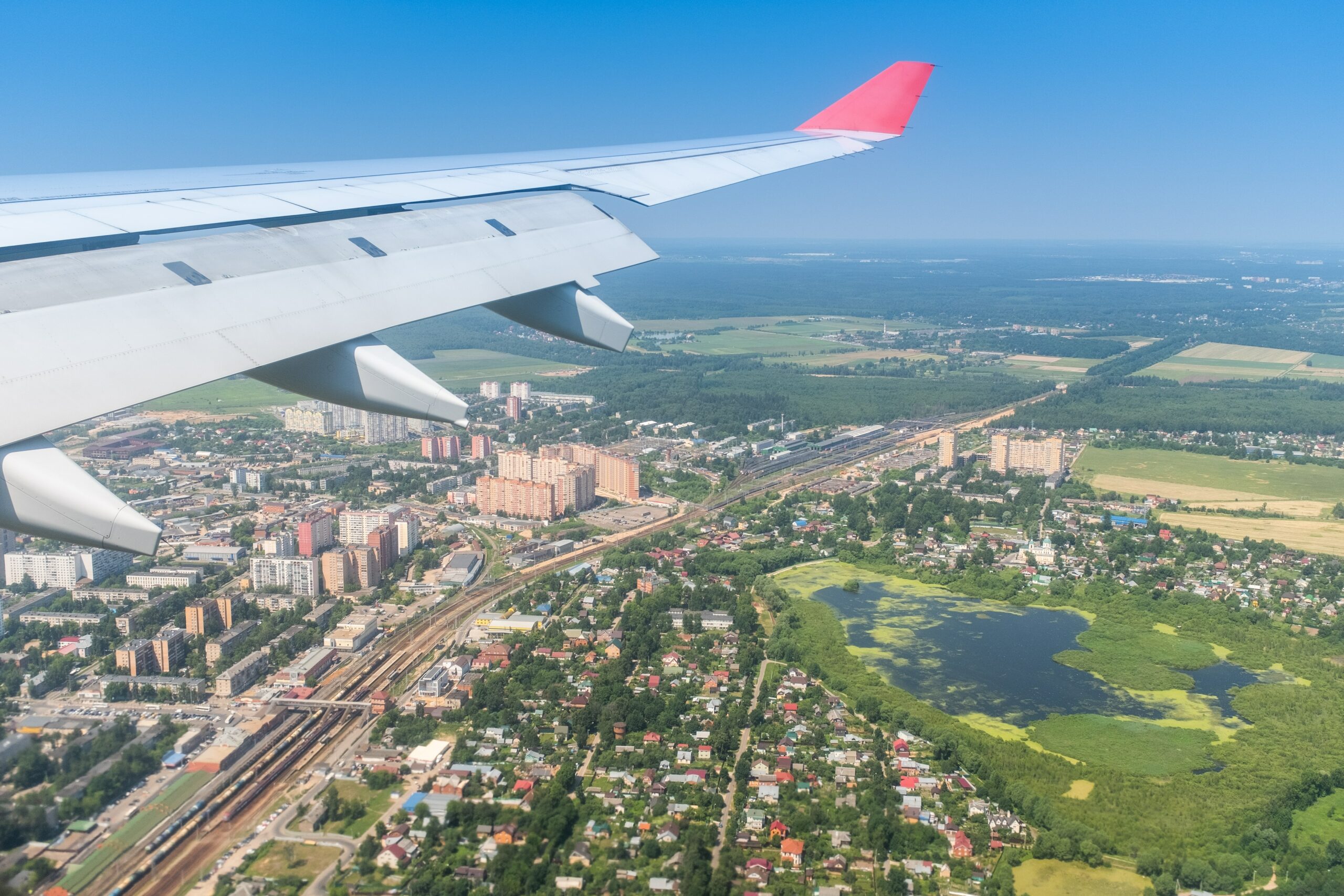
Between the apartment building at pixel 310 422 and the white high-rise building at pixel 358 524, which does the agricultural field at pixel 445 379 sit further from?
the white high-rise building at pixel 358 524

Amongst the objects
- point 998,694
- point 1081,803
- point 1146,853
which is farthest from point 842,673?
point 1146,853

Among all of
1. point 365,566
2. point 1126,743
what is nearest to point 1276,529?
point 1126,743

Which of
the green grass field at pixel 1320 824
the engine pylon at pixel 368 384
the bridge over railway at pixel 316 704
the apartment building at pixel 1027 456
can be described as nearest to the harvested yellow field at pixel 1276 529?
the apartment building at pixel 1027 456

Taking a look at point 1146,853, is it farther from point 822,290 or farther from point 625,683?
point 822,290

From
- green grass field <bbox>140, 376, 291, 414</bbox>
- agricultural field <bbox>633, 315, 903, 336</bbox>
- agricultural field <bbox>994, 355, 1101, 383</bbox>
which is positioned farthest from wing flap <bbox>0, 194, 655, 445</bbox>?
agricultural field <bbox>633, 315, 903, 336</bbox>

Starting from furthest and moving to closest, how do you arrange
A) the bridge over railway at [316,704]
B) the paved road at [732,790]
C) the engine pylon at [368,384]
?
the bridge over railway at [316,704]
the paved road at [732,790]
the engine pylon at [368,384]

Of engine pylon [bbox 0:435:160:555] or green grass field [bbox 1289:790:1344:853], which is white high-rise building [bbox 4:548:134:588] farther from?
engine pylon [bbox 0:435:160:555]
